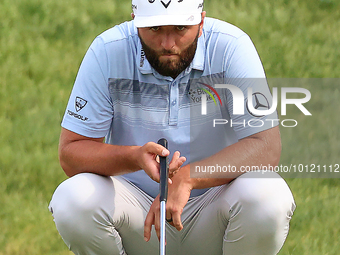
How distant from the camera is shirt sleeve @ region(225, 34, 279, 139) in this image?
9.96ft

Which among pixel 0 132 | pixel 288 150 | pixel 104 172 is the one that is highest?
pixel 104 172

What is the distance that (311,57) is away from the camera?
18.8ft

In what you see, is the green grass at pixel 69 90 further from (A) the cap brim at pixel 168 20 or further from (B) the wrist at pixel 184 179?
(A) the cap brim at pixel 168 20

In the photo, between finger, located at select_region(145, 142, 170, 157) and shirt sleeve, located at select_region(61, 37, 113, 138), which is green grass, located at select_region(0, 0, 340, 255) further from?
finger, located at select_region(145, 142, 170, 157)

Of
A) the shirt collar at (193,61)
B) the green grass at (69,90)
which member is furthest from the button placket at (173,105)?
the green grass at (69,90)

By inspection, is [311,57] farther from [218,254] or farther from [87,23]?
[218,254]

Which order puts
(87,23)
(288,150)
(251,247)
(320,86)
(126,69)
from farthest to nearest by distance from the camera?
(87,23)
(320,86)
(288,150)
(126,69)
(251,247)

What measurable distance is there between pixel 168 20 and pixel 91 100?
52 cm

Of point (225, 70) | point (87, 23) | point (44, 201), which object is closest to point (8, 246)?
point (44, 201)

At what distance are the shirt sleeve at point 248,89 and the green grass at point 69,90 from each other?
106cm

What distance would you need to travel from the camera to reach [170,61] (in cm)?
301

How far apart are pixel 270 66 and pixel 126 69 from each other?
2.66 metres

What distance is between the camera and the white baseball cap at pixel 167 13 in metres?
2.94

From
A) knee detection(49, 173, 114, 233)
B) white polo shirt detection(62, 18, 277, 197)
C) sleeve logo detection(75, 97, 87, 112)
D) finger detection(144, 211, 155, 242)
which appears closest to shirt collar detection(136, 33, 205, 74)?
white polo shirt detection(62, 18, 277, 197)
